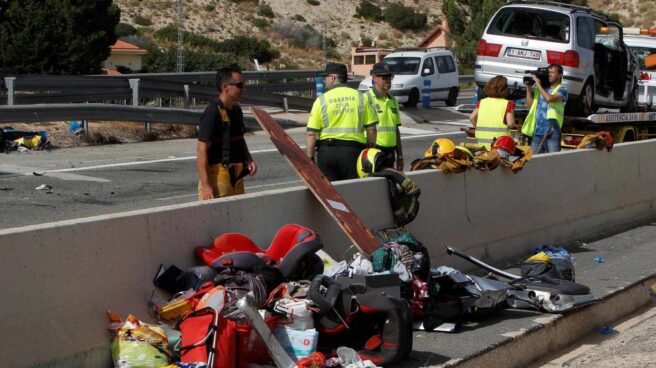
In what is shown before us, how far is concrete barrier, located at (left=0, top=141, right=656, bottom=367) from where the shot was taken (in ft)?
18.3

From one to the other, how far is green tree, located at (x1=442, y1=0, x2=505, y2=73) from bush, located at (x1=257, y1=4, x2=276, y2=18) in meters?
16.9

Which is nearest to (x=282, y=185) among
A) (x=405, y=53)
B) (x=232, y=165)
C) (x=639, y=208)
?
(x=639, y=208)

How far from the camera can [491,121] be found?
11.9 metres

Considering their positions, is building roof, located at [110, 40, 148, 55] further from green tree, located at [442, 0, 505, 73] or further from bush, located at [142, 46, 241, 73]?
green tree, located at [442, 0, 505, 73]

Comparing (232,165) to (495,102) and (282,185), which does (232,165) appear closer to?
(495,102)

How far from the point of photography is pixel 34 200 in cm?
1304

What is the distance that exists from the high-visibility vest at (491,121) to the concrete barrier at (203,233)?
0.71 m

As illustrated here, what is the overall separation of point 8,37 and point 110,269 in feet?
→ 120

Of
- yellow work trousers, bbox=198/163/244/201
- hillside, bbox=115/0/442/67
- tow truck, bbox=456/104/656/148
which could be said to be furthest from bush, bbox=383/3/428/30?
yellow work trousers, bbox=198/163/244/201

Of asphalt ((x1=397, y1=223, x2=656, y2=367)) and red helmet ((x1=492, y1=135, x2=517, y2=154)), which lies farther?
red helmet ((x1=492, y1=135, x2=517, y2=154))

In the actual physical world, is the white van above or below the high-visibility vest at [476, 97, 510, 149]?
below

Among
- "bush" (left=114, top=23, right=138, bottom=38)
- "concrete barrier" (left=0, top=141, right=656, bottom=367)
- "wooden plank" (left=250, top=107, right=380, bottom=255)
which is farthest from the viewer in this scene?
"bush" (left=114, top=23, right=138, bottom=38)

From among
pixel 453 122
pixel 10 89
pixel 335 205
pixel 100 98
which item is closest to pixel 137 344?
pixel 335 205

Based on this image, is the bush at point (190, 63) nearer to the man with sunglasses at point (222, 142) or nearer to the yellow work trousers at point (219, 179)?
the man with sunglasses at point (222, 142)
